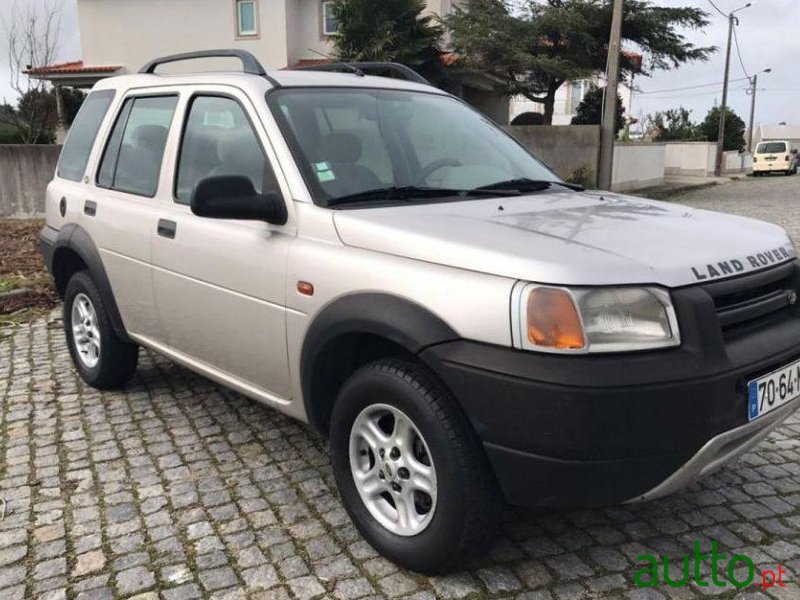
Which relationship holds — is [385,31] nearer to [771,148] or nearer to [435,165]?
[435,165]

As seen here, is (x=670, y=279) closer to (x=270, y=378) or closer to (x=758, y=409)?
(x=758, y=409)

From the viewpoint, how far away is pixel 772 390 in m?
2.66

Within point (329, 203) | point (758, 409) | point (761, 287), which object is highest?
point (329, 203)

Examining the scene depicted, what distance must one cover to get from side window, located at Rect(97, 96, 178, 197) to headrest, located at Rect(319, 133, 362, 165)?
111 centimetres

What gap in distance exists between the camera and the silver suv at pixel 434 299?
7.84 ft

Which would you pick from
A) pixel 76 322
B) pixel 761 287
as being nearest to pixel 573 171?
pixel 76 322

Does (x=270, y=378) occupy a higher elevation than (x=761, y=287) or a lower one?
lower

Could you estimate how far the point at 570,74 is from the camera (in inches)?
857

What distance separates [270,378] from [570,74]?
20232 mm

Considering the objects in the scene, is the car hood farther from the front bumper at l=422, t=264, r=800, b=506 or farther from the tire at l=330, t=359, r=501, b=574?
the tire at l=330, t=359, r=501, b=574

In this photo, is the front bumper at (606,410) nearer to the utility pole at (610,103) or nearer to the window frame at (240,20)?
the utility pole at (610,103)

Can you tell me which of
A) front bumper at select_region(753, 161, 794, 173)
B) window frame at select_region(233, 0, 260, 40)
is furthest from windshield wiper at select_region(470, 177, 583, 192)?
front bumper at select_region(753, 161, 794, 173)

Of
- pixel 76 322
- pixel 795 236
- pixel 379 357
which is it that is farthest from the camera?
pixel 795 236

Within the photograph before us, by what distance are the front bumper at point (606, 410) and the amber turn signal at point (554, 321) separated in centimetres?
5
